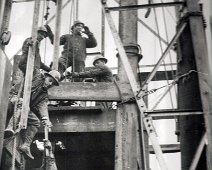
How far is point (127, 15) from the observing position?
7.25 meters

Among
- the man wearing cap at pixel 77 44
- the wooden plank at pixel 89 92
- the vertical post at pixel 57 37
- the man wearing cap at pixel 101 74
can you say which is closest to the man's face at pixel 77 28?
the man wearing cap at pixel 77 44

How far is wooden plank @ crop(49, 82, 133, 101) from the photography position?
22.4 ft

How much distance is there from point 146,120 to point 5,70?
2.31m

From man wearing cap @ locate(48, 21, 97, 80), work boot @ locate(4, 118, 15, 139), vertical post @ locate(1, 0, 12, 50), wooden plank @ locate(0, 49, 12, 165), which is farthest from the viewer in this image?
man wearing cap @ locate(48, 21, 97, 80)

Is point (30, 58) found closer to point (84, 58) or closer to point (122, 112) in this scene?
point (122, 112)

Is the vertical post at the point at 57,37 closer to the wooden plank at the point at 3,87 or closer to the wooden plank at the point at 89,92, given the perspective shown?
the wooden plank at the point at 89,92

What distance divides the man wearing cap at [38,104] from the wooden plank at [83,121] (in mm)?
408

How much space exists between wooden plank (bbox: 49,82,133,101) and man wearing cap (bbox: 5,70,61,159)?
0.81ft

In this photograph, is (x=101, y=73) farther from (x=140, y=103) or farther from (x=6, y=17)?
(x=140, y=103)

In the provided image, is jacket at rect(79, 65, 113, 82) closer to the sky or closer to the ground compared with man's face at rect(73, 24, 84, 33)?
closer to the ground

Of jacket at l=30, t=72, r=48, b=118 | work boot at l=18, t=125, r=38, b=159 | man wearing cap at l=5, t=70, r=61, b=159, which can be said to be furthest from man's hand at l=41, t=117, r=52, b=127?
work boot at l=18, t=125, r=38, b=159

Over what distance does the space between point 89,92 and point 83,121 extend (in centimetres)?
128

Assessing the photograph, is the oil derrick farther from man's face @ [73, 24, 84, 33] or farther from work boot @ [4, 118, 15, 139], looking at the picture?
man's face @ [73, 24, 84, 33]

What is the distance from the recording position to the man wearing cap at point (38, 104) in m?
7.23
